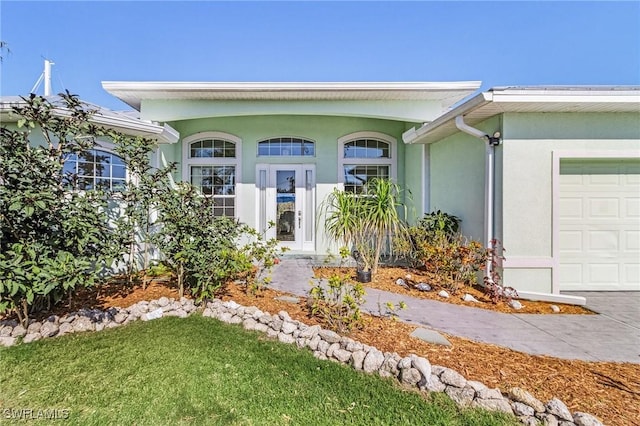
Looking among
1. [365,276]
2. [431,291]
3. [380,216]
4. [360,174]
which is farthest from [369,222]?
[360,174]

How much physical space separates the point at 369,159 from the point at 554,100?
14.6 ft

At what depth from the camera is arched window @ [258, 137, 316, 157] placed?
8484 mm

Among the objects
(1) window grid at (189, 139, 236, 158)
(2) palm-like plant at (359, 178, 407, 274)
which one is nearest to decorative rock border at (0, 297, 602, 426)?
(2) palm-like plant at (359, 178, 407, 274)

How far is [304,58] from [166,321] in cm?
727

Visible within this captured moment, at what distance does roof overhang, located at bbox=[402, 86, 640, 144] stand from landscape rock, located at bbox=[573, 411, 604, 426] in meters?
4.01

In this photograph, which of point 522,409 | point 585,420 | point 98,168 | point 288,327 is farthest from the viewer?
point 98,168

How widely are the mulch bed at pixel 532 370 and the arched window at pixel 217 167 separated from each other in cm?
485

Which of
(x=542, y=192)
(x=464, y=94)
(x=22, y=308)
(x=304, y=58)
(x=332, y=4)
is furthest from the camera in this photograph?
(x=304, y=58)

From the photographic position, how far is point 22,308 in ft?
11.8

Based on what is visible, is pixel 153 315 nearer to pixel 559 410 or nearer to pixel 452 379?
pixel 452 379

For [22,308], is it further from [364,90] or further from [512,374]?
[364,90]

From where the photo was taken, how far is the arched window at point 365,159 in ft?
→ 28.2

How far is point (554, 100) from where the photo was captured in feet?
15.5

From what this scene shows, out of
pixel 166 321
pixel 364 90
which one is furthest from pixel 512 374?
pixel 364 90
